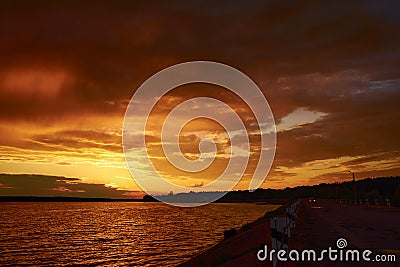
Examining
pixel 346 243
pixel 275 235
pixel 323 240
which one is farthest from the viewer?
pixel 323 240

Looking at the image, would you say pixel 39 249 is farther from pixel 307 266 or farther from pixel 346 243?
pixel 307 266

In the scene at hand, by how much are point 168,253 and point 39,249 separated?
13153 mm

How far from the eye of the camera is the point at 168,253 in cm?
3266

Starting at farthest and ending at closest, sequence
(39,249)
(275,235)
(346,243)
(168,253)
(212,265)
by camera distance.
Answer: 1. (39,249)
2. (168,253)
3. (212,265)
4. (346,243)
5. (275,235)

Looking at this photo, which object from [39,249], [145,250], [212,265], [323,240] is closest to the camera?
[323,240]

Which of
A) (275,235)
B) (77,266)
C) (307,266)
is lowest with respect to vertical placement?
(77,266)

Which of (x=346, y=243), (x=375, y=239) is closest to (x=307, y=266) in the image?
(x=346, y=243)

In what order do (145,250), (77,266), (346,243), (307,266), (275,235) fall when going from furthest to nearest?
(145,250)
(77,266)
(346,243)
(307,266)
(275,235)

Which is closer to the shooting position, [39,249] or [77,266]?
[77,266]

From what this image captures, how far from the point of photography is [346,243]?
16375 mm

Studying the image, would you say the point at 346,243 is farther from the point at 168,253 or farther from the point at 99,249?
the point at 99,249

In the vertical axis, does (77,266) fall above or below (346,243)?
below

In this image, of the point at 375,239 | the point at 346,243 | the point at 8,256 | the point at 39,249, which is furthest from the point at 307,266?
the point at 39,249

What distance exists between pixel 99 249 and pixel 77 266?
9.81 meters
